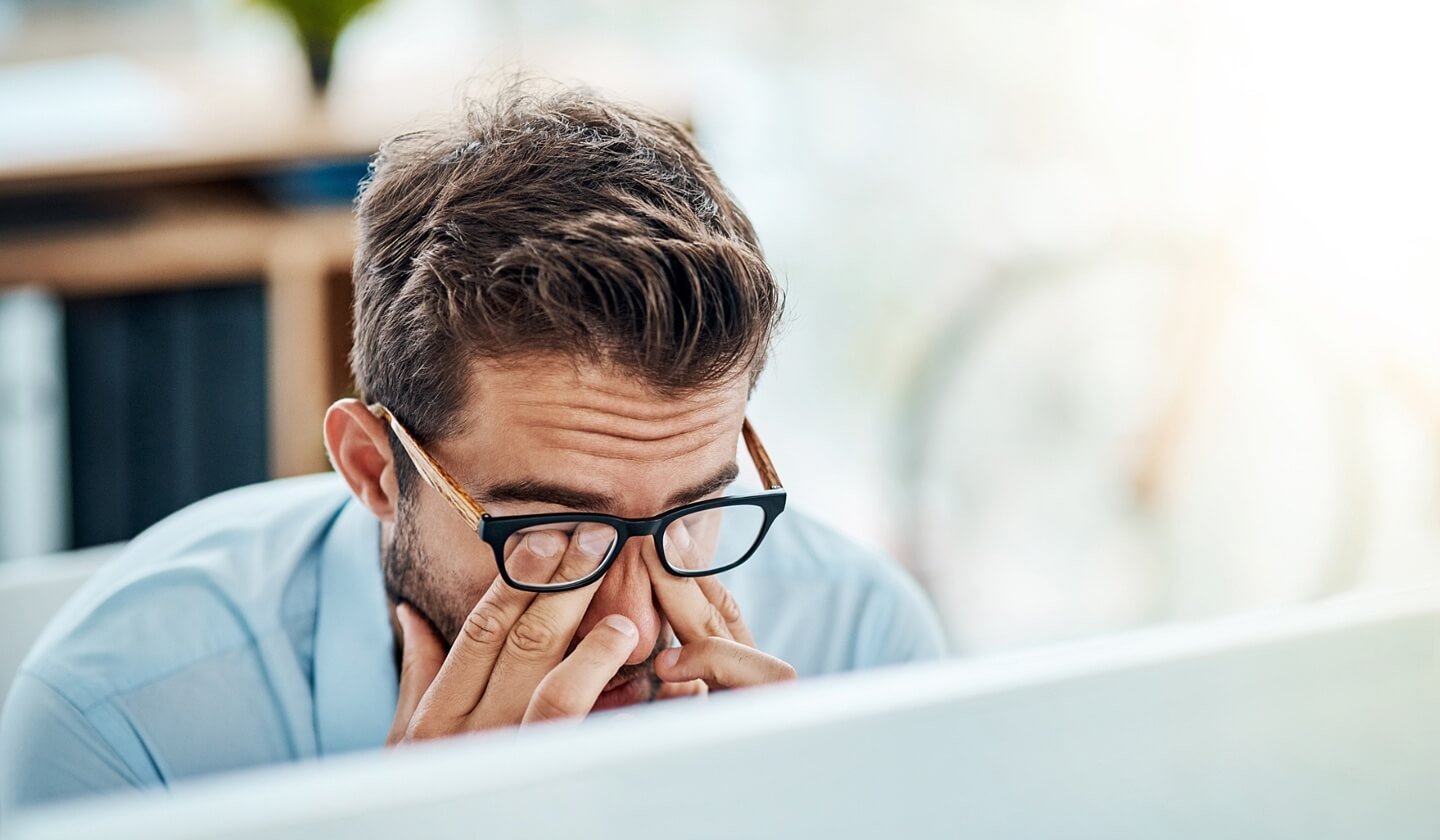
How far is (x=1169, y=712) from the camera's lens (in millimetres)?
437

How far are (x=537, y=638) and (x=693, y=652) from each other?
13 centimetres

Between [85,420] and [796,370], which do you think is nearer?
[85,420]

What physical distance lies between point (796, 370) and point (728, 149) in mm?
546

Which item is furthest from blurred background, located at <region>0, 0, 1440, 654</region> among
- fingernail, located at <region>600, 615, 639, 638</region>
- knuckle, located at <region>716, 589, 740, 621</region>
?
fingernail, located at <region>600, 615, 639, 638</region>

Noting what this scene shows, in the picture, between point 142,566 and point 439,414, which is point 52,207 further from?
point 439,414

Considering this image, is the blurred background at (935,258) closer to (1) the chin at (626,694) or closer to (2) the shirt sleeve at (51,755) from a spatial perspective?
(1) the chin at (626,694)

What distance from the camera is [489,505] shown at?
95cm

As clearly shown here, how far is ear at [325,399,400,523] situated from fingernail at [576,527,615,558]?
20 centimetres

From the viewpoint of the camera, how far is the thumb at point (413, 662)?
3.15ft

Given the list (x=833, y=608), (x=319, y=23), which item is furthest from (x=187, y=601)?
(x=319, y=23)

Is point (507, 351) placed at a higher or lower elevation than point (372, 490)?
higher

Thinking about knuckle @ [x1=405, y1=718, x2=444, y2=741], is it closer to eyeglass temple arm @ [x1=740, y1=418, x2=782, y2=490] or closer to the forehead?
the forehead

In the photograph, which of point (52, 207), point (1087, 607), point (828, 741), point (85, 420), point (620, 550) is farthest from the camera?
point (1087, 607)

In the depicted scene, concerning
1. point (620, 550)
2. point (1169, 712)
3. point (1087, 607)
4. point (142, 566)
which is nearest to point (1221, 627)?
point (1169, 712)
